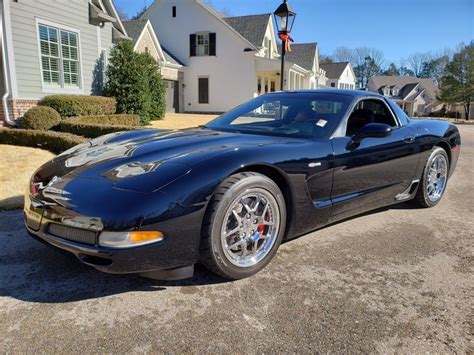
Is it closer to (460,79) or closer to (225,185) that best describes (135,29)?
(225,185)

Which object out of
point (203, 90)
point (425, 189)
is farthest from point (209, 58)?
point (425, 189)

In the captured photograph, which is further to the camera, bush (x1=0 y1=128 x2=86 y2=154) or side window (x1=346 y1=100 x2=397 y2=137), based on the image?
bush (x1=0 y1=128 x2=86 y2=154)

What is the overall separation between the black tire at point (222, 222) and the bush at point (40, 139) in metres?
5.36

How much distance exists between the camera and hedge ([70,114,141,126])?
1005 centimetres

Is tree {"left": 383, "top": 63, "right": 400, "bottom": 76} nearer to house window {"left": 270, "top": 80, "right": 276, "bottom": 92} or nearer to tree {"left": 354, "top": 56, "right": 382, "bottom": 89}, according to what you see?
tree {"left": 354, "top": 56, "right": 382, "bottom": 89}

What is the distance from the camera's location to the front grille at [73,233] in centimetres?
217

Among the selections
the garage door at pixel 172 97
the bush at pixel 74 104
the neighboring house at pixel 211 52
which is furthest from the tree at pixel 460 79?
the bush at pixel 74 104

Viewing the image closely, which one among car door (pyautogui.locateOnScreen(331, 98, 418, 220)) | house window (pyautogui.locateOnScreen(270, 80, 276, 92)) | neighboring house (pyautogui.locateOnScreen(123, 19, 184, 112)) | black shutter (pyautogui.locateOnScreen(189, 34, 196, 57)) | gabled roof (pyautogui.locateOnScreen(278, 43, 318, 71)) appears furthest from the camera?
gabled roof (pyautogui.locateOnScreen(278, 43, 318, 71))

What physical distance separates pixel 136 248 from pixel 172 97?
75.5 ft

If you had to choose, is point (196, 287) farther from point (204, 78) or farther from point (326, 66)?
point (326, 66)

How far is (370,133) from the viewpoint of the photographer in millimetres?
3297

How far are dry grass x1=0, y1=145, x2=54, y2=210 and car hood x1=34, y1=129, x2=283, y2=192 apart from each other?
1834mm

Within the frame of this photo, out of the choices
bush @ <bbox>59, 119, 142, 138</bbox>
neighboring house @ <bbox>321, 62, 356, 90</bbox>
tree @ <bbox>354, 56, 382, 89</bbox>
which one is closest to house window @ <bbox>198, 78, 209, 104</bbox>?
bush @ <bbox>59, 119, 142, 138</bbox>

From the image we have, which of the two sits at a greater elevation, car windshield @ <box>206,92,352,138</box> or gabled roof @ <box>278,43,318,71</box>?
gabled roof @ <box>278,43,318,71</box>
